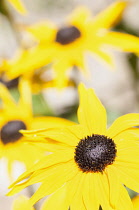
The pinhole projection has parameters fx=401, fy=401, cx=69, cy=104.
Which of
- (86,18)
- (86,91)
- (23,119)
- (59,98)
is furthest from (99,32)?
(59,98)

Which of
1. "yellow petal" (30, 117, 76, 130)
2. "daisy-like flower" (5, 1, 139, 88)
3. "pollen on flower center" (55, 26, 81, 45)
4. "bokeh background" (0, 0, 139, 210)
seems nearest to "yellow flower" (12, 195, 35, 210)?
"yellow petal" (30, 117, 76, 130)

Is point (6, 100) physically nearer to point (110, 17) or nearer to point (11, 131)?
point (11, 131)

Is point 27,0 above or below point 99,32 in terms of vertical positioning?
below

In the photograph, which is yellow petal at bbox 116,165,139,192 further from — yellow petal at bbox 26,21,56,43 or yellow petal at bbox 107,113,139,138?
yellow petal at bbox 26,21,56,43

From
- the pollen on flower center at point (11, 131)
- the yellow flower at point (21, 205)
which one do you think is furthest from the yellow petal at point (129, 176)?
the pollen on flower center at point (11, 131)

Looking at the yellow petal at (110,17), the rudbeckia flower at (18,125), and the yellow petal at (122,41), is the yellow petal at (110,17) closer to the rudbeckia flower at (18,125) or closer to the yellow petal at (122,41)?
the yellow petal at (122,41)

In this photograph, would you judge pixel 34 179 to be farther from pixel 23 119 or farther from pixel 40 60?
pixel 40 60
